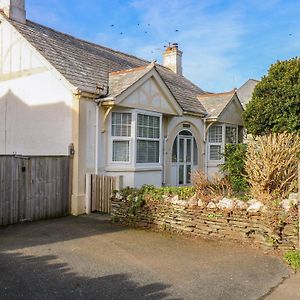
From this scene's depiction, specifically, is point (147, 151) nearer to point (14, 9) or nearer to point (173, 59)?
point (14, 9)

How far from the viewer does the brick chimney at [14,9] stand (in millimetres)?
12531

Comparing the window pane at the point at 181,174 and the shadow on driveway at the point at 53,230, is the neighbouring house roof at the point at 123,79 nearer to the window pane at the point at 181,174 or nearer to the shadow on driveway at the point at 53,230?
the shadow on driveway at the point at 53,230

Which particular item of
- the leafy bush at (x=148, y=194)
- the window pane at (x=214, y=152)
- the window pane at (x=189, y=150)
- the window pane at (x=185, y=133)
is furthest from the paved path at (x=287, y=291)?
the window pane at (x=214, y=152)

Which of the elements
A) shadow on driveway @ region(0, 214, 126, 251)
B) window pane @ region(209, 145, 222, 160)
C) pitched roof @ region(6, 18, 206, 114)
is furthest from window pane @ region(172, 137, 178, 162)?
shadow on driveway @ region(0, 214, 126, 251)

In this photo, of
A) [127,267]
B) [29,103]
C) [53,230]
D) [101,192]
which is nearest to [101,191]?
[101,192]

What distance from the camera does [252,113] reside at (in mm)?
14992

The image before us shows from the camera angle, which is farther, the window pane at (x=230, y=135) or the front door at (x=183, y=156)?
the window pane at (x=230, y=135)

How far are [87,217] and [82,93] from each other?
3.76 m

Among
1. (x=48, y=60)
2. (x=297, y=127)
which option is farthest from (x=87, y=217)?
(x=297, y=127)

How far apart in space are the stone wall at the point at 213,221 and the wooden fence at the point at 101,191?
839mm

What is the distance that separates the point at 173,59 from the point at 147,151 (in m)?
11.0

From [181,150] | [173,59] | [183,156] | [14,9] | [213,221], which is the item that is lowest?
[213,221]

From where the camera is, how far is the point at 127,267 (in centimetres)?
591

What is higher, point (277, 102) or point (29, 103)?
point (277, 102)
